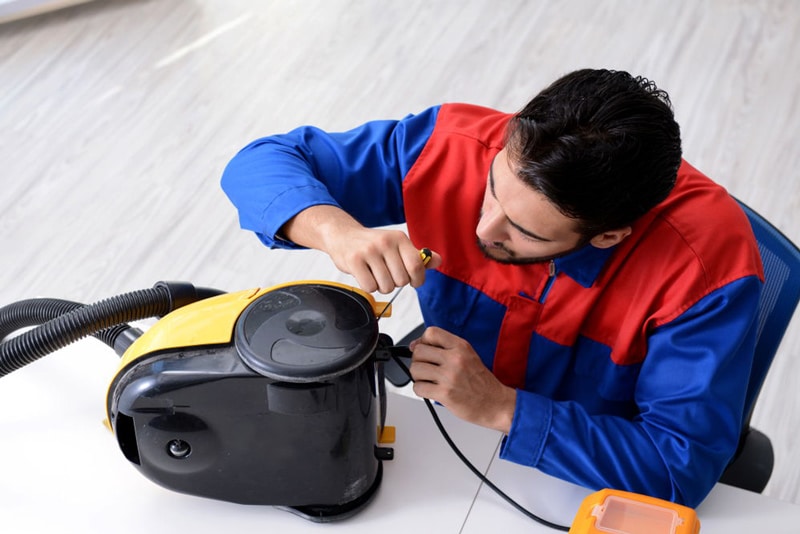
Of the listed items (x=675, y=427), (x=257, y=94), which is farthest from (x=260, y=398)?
(x=257, y=94)

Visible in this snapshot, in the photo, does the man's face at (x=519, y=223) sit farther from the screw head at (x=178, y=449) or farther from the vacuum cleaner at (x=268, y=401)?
the screw head at (x=178, y=449)

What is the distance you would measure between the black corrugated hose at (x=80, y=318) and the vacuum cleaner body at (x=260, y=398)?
124 millimetres

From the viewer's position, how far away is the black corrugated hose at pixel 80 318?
1.18 metres

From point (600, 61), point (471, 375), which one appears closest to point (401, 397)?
point (471, 375)

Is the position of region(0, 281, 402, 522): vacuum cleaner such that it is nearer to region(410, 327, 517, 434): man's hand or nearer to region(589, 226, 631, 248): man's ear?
region(410, 327, 517, 434): man's hand

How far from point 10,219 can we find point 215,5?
116 cm

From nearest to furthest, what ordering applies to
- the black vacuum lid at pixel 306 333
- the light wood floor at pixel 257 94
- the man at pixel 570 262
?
the black vacuum lid at pixel 306 333
the man at pixel 570 262
the light wood floor at pixel 257 94

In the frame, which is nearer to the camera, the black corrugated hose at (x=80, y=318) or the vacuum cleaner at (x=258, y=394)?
the vacuum cleaner at (x=258, y=394)

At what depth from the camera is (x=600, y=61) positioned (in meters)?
2.99

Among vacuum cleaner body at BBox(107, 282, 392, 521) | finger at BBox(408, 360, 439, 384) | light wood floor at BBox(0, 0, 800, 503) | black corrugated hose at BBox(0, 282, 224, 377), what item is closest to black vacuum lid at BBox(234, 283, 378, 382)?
vacuum cleaner body at BBox(107, 282, 392, 521)

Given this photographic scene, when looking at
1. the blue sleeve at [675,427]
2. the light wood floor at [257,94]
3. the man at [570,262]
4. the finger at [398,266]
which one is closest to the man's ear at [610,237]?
the man at [570,262]

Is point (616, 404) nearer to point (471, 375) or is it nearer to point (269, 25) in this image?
point (471, 375)

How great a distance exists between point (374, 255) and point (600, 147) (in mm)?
303

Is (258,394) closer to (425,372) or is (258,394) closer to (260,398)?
(260,398)
